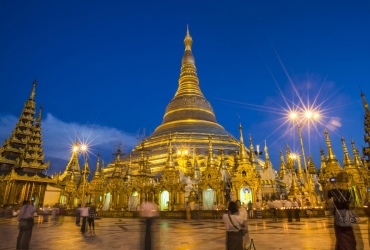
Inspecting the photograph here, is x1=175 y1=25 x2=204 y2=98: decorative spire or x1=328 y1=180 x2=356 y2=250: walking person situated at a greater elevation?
x1=175 y1=25 x2=204 y2=98: decorative spire

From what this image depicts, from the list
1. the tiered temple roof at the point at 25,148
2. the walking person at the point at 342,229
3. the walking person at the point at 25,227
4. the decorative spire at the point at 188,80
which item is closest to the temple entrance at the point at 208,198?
the walking person at the point at 25,227

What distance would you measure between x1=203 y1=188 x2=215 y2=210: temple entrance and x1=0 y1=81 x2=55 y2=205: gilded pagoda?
25.3 meters

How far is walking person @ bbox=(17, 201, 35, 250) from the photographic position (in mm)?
7191

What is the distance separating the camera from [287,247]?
705 centimetres

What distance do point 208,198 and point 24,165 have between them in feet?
92.7

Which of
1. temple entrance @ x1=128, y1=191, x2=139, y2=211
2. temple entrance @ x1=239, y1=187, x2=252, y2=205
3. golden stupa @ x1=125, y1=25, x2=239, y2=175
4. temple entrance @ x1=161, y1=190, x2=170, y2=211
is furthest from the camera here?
golden stupa @ x1=125, y1=25, x2=239, y2=175

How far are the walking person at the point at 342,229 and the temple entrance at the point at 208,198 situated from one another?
19.2 meters

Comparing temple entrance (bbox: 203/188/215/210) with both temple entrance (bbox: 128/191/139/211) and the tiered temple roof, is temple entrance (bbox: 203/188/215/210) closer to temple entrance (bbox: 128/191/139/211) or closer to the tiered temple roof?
temple entrance (bbox: 128/191/139/211)

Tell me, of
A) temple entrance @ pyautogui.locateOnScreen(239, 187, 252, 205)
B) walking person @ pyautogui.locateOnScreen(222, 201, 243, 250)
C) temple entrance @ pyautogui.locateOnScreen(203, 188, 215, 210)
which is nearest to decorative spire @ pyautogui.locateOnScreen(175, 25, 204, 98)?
temple entrance @ pyautogui.locateOnScreen(203, 188, 215, 210)

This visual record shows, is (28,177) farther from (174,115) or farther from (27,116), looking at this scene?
(174,115)

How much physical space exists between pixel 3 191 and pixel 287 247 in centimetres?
3852

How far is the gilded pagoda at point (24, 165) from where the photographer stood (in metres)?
33.5

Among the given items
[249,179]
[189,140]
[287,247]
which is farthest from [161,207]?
[287,247]

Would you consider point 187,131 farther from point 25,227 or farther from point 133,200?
point 25,227
